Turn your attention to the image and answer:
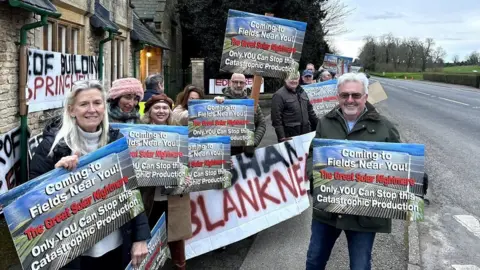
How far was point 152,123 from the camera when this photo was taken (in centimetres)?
393

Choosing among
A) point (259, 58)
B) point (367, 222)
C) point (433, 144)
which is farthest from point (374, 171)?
point (433, 144)

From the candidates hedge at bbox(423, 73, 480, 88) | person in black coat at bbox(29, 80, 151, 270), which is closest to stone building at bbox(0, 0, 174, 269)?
person in black coat at bbox(29, 80, 151, 270)

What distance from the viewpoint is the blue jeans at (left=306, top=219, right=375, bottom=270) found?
320 centimetres

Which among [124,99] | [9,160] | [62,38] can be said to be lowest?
[9,160]

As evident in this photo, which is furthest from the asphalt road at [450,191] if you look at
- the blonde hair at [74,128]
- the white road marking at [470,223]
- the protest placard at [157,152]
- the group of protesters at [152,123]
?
the blonde hair at [74,128]

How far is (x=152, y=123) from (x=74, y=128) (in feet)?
4.66

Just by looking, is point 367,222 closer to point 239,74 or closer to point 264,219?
point 264,219

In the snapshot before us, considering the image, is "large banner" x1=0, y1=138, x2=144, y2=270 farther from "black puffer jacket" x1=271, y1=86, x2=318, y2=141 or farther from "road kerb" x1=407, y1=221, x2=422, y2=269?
"black puffer jacket" x1=271, y1=86, x2=318, y2=141

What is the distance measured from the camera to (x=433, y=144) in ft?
38.7

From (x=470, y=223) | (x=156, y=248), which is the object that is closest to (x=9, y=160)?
(x=156, y=248)

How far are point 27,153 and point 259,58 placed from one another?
10.1 ft

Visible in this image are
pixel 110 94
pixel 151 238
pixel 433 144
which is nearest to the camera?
pixel 151 238

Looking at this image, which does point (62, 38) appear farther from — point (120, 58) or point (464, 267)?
point (464, 267)

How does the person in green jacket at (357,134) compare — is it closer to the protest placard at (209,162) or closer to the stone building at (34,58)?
the protest placard at (209,162)
